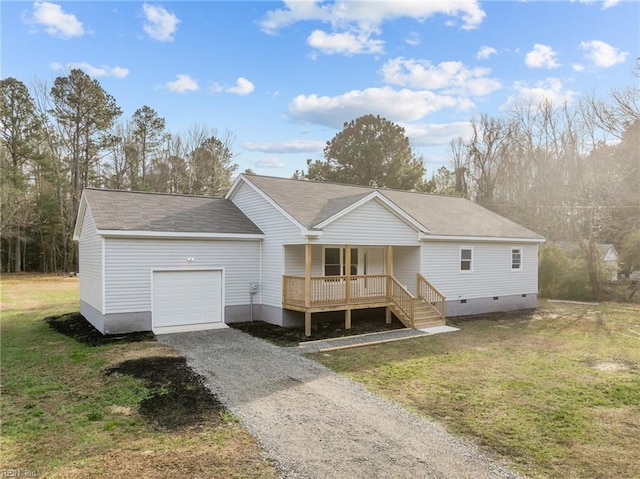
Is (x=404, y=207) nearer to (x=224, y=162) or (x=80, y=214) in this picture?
(x=80, y=214)

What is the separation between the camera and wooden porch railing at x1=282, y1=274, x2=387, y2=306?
41.6ft

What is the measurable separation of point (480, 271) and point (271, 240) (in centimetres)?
889

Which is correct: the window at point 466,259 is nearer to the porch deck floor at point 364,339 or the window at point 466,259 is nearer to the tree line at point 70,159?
the porch deck floor at point 364,339

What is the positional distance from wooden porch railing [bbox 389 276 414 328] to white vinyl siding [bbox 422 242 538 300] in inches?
71.7

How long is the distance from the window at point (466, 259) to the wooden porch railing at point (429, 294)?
6.40ft

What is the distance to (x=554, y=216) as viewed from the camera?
29969mm

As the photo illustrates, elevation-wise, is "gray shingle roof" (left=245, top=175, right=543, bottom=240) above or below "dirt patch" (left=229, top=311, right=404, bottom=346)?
above

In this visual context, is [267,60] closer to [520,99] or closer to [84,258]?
[84,258]

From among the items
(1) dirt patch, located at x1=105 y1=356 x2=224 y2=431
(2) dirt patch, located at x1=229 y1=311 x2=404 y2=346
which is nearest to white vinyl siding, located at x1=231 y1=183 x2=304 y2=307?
(2) dirt patch, located at x1=229 y1=311 x2=404 y2=346

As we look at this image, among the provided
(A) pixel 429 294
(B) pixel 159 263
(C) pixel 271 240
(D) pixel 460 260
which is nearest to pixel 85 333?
(B) pixel 159 263

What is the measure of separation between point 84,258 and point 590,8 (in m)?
20.9

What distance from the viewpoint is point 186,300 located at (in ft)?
42.5

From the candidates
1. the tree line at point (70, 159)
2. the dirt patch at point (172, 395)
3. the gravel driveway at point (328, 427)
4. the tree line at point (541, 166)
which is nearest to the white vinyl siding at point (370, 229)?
the gravel driveway at point (328, 427)

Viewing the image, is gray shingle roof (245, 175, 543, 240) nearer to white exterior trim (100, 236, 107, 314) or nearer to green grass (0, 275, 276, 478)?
Answer: white exterior trim (100, 236, 107, 314)
